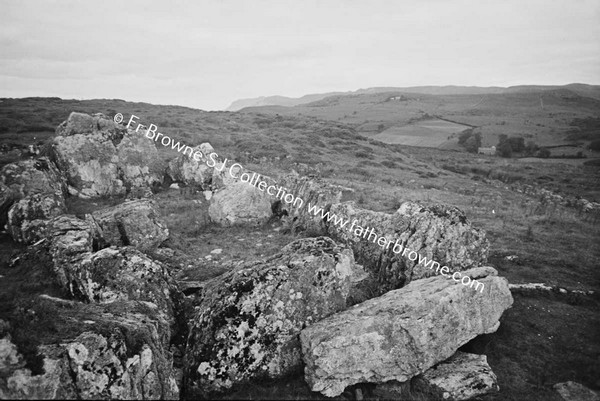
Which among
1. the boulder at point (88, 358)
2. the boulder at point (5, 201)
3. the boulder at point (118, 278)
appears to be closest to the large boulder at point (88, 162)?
the boulder at point (5, 201)

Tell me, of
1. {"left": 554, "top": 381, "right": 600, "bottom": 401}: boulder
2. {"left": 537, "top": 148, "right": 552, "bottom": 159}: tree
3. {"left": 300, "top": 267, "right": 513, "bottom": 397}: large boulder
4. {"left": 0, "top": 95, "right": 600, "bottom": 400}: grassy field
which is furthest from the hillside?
{"left": 554, "top": 381, "right": 600, "bottom": 401}: boulder

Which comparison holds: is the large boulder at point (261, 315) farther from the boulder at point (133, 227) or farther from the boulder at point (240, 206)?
the boulder at point (240, 206)

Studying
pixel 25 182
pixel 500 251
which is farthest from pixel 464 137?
pixel 25 182

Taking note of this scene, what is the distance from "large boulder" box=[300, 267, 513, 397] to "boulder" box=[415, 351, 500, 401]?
24 centimetres

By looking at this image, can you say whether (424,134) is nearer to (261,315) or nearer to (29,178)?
(29,178)

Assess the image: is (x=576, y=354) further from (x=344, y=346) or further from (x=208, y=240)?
(x=208, y=240)

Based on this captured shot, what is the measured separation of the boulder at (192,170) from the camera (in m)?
23.6

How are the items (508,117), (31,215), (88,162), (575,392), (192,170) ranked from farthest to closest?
1. (508,117)
2. (192,170)
3. (88,162)
4. (31,215)
5. (575,392)

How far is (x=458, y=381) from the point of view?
26.3ft

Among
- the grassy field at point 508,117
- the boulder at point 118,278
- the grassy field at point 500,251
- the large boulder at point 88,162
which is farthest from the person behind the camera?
the grassy field at point 508,117

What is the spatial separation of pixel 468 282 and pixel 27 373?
10.3 m

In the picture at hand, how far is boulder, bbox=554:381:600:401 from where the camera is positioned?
26.2ft

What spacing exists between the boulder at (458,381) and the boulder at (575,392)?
159 cm

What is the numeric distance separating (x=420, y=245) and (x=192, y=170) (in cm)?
1733
